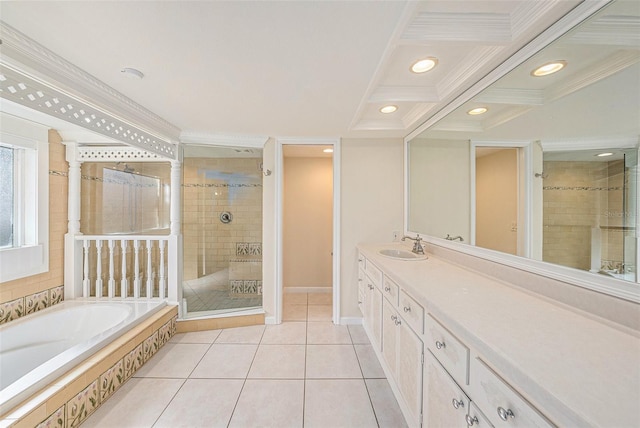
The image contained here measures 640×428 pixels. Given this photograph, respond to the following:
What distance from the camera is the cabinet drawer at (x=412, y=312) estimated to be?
4.10ft

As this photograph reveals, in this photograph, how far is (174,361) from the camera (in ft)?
6.86

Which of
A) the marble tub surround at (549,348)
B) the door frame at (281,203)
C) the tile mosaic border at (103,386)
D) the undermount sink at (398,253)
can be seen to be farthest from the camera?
the door frame at (281,203)

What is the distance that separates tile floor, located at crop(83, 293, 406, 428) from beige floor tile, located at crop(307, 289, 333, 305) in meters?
0.91

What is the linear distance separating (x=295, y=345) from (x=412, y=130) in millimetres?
2512

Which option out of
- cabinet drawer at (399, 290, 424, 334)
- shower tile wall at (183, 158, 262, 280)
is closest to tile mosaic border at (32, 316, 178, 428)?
shower tile wall at (183, 158, 262, 280)

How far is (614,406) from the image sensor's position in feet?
1.72

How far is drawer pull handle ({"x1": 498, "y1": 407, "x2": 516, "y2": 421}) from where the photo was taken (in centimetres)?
69

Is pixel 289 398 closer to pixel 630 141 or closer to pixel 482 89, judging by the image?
pixel 630 141

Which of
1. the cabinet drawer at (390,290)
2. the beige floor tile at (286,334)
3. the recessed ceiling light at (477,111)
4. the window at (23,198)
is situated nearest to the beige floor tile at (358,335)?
the beige floor tile at (286,334)

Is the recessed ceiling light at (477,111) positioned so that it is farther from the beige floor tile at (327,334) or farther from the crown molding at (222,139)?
the beige floor tile at (327,334)

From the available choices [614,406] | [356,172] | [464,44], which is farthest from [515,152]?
[356,172]

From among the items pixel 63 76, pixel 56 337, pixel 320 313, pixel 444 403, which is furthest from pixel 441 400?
pixel 56 337

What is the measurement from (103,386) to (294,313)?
1.89 meters

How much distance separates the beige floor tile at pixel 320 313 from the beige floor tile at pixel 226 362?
870 millimetres
